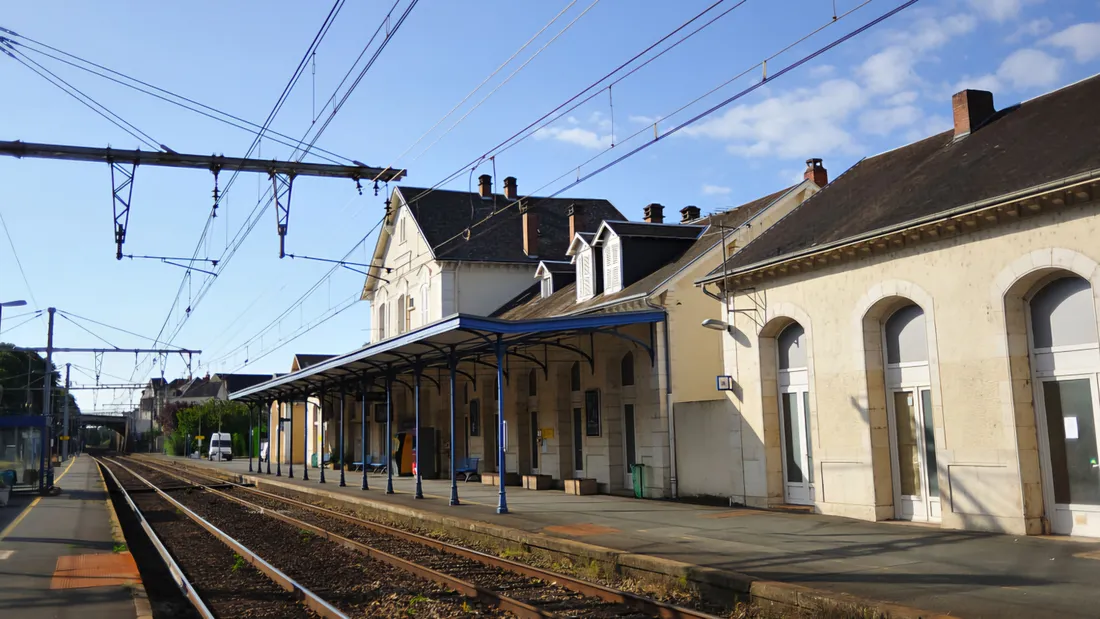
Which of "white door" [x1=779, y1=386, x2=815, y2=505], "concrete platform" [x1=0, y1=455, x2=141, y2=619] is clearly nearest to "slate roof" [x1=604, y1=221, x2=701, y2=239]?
"white door" [x1=779, y1=386, x2=815, y2=505]

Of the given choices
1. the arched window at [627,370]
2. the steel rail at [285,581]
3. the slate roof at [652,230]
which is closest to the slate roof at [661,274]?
the slate roof at [652,230]

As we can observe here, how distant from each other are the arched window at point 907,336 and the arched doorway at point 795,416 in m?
1.83

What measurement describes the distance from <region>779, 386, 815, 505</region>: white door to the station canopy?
391cm

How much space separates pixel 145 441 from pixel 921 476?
410ft

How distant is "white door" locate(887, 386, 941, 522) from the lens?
13.5 meters

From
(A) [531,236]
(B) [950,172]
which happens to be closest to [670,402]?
(B) [950,172]

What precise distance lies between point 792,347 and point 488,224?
20.9 m

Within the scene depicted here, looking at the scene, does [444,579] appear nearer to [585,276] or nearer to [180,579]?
[180,579]

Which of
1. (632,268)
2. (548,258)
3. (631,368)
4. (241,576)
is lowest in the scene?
(241,576)

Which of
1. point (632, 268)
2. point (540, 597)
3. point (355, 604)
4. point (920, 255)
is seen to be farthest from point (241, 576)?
point (632, 268)

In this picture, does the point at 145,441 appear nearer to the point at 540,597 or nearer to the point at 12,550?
the point at 12,550

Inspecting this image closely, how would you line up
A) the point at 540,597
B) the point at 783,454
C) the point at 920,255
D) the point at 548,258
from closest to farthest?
the point at 540,597
the point at 920,255
the point at 783,454
the point at 548,258

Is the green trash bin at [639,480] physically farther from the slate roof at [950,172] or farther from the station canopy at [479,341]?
the slate roof at [950,172]

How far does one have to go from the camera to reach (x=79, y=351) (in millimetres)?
41531
